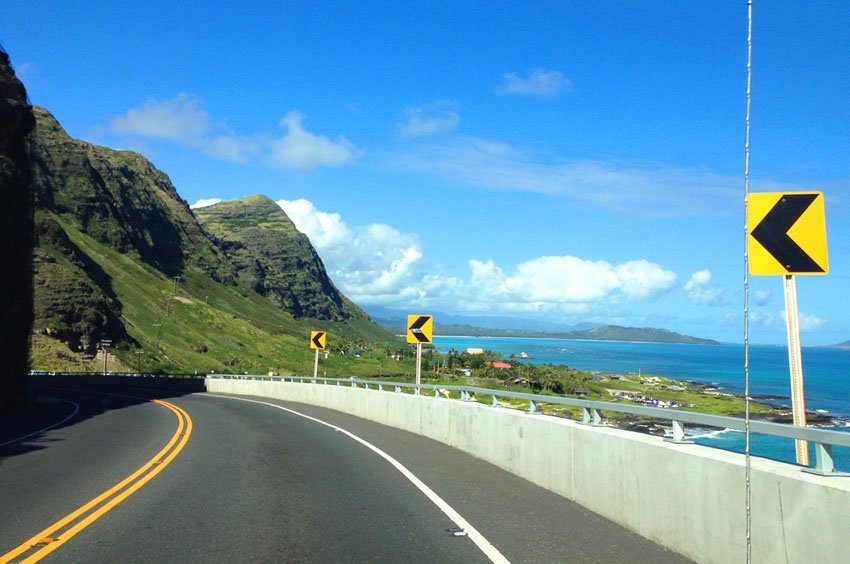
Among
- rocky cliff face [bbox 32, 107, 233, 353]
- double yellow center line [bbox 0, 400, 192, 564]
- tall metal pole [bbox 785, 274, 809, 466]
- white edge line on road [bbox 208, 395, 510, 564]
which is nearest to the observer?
tall metal pole [bbox 785, 274, 809, 466]

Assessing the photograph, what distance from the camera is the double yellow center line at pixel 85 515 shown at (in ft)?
21.2

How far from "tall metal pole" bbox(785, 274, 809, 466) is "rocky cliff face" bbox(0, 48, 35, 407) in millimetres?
29819

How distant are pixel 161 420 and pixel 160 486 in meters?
13.2

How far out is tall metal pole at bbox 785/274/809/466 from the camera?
551cm

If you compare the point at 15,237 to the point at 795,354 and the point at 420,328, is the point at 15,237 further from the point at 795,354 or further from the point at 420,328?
the point at 795,354

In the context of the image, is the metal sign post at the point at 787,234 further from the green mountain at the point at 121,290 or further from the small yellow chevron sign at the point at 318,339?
the green mountain at the point at 121,290

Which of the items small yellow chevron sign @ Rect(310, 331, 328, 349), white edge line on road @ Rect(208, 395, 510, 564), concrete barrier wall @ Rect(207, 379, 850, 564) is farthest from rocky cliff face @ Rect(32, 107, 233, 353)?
concrete barrier wall @ Rect(207, 379, 850, 564)

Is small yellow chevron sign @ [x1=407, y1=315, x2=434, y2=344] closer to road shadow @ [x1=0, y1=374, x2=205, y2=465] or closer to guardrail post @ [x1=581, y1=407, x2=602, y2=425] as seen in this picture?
road shadow @ [x1=0, y1=374, x2=205, y2=465]

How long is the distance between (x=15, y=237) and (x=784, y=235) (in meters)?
33.4

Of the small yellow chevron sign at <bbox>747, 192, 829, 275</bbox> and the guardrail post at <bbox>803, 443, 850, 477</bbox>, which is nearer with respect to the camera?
the guardrail post at <bbox>803, 443, 850, 477</bbox>

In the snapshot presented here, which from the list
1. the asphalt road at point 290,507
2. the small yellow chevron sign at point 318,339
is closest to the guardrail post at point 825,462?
the asphalt road at point 290,507

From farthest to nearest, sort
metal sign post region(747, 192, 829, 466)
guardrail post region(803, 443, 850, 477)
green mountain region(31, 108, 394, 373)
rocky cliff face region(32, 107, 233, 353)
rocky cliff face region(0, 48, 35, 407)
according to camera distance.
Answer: green mountain region(31, 108, 394, 373)
rocky cliff face region(32, 107, 233, 353)
rocky cliff face region(0, 48, 35, 407)
metal sign post region(747, 192, 829, 466)
guardrail post region(803, 443, 850, 477)

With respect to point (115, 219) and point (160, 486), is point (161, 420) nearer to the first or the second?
point (160, 486)

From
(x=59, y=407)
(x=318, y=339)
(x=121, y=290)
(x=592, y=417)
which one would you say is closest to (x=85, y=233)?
(x=121, y=290)
